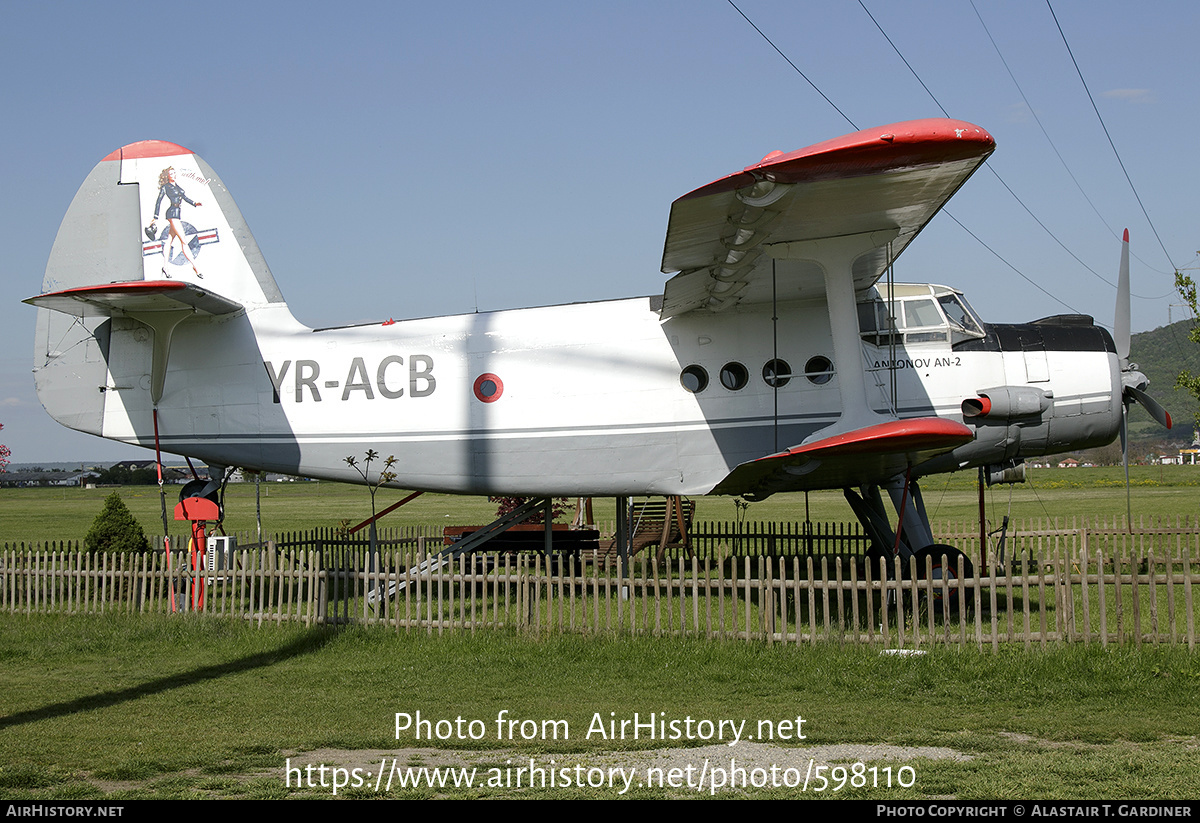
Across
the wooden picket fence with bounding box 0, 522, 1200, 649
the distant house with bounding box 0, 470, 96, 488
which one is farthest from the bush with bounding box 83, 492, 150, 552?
the distant house with bounding box 0, 470, 96, 488

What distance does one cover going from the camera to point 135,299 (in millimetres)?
12336

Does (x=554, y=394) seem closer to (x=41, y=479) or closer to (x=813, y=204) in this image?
(x=813, y=204)

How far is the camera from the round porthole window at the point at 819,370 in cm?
1225

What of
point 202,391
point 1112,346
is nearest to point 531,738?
point 202,391

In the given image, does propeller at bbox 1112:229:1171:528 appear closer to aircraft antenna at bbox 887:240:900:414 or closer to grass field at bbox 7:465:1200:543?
aircraft antenna at bbox 887:240:900:414

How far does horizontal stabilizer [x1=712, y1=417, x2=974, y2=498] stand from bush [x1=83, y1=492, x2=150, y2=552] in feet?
37.4

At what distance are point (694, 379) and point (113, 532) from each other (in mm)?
11686

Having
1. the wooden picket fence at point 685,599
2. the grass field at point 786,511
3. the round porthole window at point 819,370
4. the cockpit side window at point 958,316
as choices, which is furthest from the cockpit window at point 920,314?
the grass field at point 786,511

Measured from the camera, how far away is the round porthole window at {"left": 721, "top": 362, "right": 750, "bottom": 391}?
12.4 m

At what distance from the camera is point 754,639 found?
10.0m

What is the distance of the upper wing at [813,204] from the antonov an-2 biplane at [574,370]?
93 millimetres

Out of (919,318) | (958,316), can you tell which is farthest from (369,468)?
(958,316)
